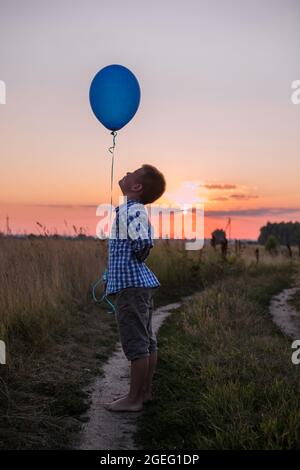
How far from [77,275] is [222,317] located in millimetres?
3272

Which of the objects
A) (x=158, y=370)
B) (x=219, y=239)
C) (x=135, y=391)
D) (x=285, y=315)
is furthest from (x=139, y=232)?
(x=219, y=239)

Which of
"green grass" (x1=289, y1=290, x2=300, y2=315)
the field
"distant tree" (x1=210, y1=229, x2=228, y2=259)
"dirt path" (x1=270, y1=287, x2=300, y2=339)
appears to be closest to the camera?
the field

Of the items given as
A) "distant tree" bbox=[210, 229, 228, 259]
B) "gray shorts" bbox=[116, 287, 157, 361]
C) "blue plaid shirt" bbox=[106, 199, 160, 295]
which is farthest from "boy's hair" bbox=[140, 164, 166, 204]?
"distant tree" bbox=[210, 229, 228, 259]

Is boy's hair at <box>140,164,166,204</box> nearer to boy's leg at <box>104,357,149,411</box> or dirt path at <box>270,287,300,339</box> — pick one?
boy's leg at <box>104,357,149,411</box>

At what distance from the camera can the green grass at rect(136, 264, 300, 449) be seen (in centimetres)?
351

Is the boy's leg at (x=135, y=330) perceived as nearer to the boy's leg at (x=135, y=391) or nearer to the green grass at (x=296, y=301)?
the boy's leg at (x=135, y=391)

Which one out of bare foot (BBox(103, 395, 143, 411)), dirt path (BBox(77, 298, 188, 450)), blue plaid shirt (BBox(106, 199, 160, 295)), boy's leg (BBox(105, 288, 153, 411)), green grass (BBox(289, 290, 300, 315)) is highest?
blue plaid shirt (BBox(106, 199, 160, 295))

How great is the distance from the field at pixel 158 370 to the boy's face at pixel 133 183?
175cm

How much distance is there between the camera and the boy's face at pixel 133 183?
4.43m

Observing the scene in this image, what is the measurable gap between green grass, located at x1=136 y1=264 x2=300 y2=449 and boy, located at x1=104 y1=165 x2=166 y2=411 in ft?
1.25

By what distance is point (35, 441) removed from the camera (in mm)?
3740

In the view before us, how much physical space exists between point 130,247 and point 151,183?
0.56 m

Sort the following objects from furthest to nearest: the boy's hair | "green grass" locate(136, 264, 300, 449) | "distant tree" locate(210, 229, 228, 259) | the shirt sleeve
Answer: "distant tree" locate(210, 229, 228, 259) → the boy's hair → the shirt sleeve → "green grass" locate(136, 264, 300, 449)
